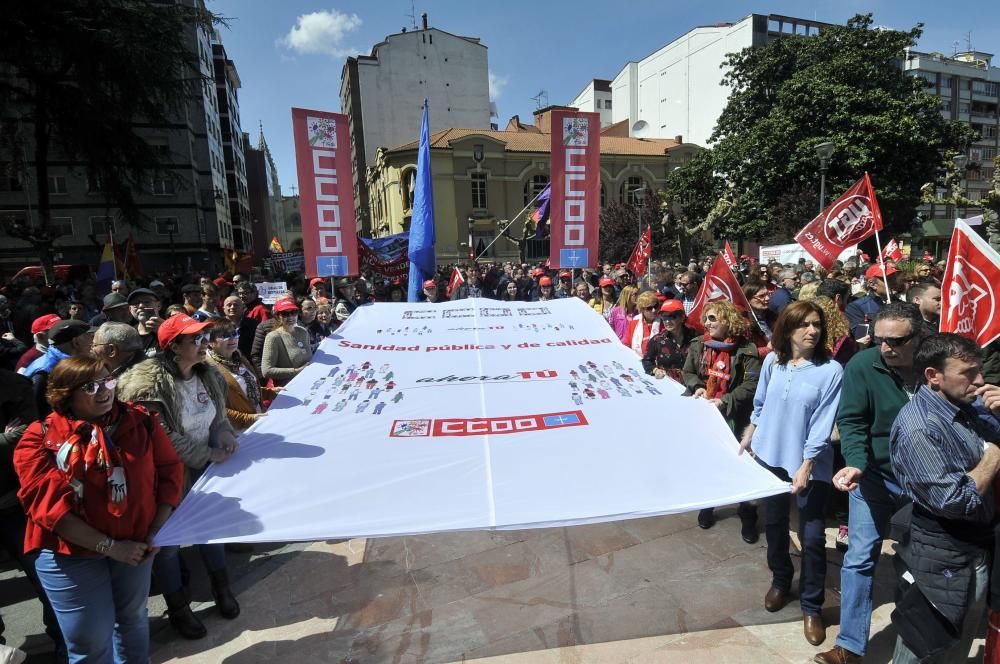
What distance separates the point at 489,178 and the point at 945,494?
140 ft

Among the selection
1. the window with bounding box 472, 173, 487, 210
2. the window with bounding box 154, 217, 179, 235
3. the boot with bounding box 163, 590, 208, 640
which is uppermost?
the window with bounding box 472, 173, 487, 210

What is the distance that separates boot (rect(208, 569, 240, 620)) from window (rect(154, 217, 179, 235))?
39863 millimetres

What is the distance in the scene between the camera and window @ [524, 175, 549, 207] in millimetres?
43562

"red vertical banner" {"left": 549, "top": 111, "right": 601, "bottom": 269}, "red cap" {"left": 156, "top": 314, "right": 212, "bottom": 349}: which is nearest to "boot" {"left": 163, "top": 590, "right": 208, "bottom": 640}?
"red cap" {"left": 156, "top": 314, "right": 212, "bottom": 349}

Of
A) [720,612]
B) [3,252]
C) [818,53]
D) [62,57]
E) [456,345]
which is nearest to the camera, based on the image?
[720,612]

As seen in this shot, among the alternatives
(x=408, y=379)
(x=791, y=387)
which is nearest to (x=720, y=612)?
(x=791, y=387)

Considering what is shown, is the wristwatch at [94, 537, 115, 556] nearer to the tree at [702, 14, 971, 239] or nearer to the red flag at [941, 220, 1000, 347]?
the red flag at [941, 220, 1000, 347]

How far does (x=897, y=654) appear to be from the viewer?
8.26 feet

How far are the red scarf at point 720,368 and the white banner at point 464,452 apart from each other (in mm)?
263

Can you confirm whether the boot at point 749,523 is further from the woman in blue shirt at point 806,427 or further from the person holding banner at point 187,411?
the person holding banner at point 187,411

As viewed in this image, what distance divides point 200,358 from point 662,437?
277cm

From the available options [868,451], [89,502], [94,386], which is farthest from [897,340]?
[89,502]

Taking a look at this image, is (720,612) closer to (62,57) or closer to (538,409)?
(538,409)

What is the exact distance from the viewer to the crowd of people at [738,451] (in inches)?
87.9
